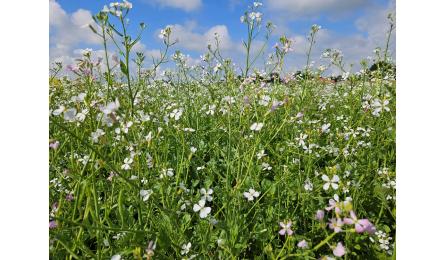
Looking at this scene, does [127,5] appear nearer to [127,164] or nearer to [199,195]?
[127,164]

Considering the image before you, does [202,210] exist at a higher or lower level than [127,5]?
lower

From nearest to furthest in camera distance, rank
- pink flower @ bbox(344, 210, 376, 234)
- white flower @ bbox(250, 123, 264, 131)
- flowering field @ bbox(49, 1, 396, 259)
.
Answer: pink flower @ bbox(344, 210, 376, 234), flowering field @ bbox(49, 1, 396, 259), white flower @ bbox(250, 123, 264, 131)

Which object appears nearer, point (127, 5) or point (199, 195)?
point (127, 5)

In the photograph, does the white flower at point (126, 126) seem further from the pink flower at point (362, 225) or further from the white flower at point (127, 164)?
the pink flower at point (362, 225)

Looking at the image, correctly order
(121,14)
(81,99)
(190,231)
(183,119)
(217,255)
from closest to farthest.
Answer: (81,99), (121,14), (217,255), (190,231), (183,119)

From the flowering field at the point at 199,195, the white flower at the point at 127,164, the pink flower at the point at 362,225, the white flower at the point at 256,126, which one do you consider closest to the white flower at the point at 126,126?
the flowering field at the point at 199,195

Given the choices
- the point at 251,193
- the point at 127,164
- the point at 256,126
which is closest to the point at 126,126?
the point at 127,164

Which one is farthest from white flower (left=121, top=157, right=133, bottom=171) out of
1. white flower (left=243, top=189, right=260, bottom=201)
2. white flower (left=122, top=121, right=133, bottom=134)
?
white flower (left=243, top=189, right=260, bottom=201)

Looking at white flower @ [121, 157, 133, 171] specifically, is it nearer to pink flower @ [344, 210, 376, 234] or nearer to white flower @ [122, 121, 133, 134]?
white flower @ [122, 121, 133, 134]
